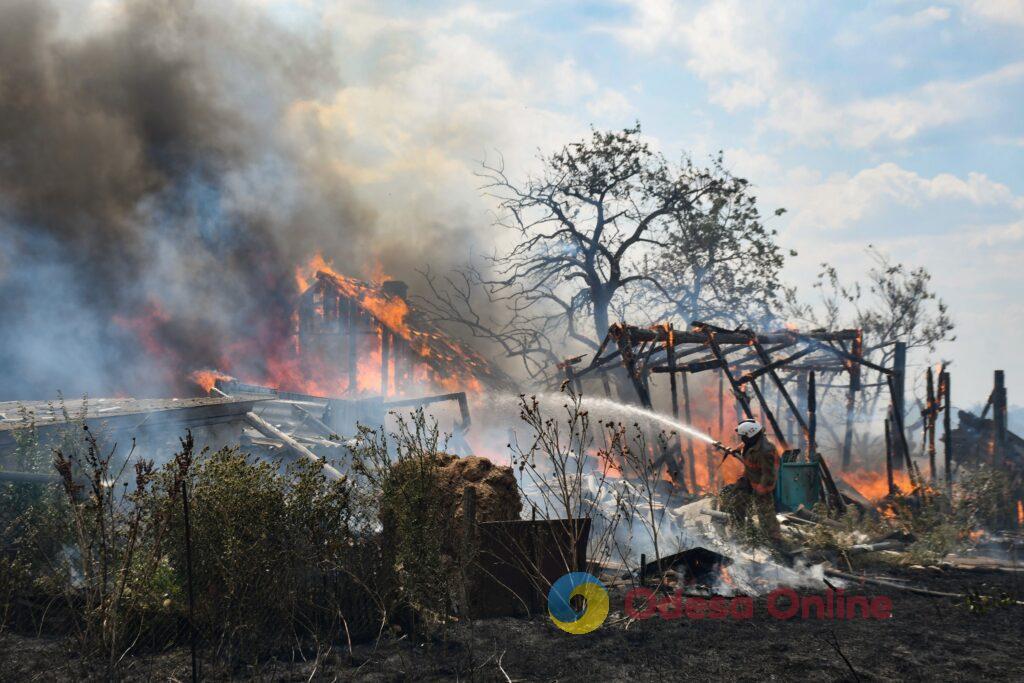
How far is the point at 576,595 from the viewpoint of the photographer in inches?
326

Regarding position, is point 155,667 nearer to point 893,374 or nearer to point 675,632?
point 675,632

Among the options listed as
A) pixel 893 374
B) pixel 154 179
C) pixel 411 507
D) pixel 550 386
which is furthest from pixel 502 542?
pixel 154 179

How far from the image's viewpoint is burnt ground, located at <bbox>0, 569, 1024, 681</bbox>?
6.35 meters

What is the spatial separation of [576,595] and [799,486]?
22.4 feet

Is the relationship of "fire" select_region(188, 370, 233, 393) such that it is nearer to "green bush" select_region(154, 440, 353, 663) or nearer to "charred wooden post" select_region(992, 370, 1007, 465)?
"green bush" select_region(154, 440, 353, 663)

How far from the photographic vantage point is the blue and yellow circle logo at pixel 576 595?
804cm

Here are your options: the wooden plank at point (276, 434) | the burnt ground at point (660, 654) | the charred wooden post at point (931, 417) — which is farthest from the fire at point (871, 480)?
the wooden plank at point (276, 434)

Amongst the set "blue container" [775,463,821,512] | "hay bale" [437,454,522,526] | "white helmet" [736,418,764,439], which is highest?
"white helmet" [736,418,764,439]

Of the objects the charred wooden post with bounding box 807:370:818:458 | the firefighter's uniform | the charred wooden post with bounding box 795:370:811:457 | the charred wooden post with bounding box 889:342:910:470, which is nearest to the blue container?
the charred wooden post with bounding box 807:370:818:458

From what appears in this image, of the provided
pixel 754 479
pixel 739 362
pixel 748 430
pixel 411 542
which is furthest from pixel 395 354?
pixel 411 542

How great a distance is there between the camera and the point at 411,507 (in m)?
7.24

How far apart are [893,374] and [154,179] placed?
22627mm

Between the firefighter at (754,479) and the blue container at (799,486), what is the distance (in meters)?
1.46

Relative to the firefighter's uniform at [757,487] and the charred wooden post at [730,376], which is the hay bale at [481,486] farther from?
the charred wooden post at [730,376]
